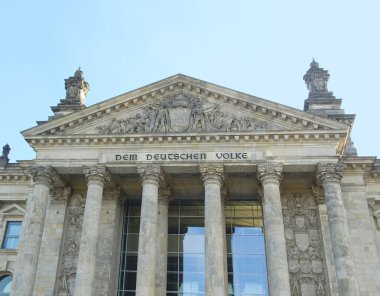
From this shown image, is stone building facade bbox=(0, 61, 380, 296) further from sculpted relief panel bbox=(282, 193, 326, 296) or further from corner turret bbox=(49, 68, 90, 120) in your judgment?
corner turret bbox=(49, 68, 90, 120)

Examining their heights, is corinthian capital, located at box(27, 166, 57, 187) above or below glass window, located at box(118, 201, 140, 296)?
above

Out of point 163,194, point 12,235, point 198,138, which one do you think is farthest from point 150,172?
point 12,235

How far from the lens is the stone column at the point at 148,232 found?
24406 millimetres

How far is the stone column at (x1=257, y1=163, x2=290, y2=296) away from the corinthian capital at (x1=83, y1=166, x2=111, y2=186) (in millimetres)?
8555

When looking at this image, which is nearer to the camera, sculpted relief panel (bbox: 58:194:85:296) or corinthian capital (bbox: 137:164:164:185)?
corinthian capital (bbox: 137:164:164:185)

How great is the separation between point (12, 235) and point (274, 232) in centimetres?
1774

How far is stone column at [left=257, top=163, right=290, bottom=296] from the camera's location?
23.8m

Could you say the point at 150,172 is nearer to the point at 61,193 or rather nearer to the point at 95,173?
the point at 95,173

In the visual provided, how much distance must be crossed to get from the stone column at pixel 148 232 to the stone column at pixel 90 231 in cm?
233

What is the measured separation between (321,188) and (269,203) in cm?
414

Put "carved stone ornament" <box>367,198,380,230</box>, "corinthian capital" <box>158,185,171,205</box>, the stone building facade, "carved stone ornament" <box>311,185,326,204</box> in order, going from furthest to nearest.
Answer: "carved stone ornament" <box>367,198,380,230</box>, "corinthian capital" <box>158,185,171,205</box>, "carved stone ornament" <box>311,185,326,204</box>, the stone building facade

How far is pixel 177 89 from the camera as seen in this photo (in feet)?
97.9

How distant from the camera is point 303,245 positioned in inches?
1092

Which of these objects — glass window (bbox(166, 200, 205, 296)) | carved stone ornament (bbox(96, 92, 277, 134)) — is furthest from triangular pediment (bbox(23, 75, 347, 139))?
glass window (bbox(166, 200, 205, 296))
